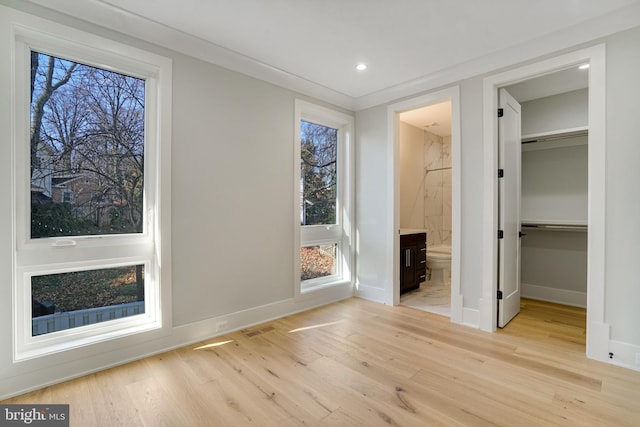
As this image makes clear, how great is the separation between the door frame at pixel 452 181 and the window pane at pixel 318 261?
0.82m

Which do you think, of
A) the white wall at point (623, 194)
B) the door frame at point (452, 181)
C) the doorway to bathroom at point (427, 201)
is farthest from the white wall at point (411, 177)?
the white wall at point (623, 194)

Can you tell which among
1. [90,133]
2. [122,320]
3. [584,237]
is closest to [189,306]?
[122,320]

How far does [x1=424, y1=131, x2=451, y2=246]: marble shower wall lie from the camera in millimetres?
5914

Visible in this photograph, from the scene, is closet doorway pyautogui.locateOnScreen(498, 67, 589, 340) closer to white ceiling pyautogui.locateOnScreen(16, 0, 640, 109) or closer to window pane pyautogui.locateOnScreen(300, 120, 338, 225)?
white ceiling pyautogui.locateOnScreen(16, 0, 640, 109)

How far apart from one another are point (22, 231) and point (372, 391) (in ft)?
8.51

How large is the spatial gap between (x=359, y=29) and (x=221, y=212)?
2.03 metres

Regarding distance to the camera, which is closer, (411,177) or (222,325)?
(222,325)

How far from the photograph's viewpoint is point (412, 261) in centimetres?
446

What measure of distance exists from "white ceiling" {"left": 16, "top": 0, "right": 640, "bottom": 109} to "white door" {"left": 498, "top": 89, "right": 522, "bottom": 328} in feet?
2.04

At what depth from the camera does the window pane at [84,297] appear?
2.13 metres

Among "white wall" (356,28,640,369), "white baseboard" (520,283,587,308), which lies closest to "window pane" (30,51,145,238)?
"white wall" (356,28,640,369)

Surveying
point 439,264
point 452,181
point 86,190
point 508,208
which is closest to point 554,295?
point 439,264

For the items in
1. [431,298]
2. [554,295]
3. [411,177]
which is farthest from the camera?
[411,177]

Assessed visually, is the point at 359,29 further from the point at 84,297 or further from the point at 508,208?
the point at 84,297
